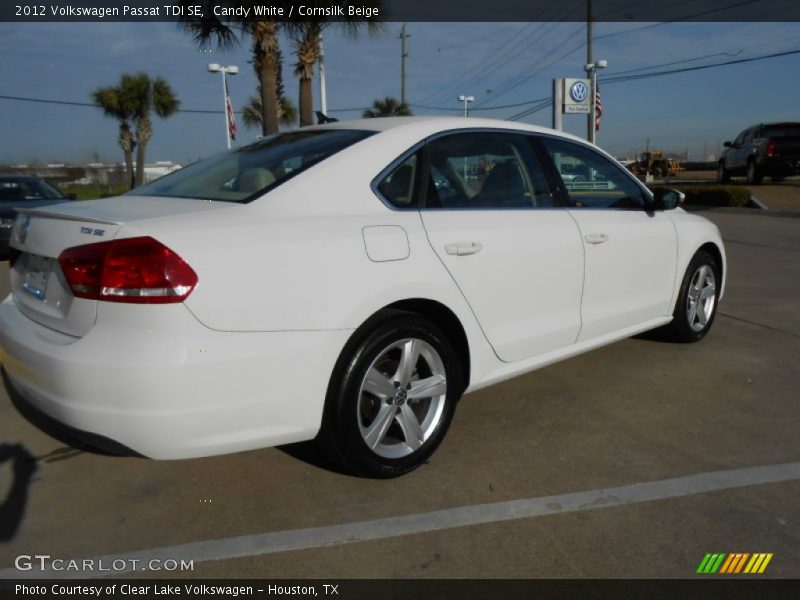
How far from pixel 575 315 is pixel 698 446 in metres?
0.92

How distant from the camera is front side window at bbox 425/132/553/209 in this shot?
3.34m

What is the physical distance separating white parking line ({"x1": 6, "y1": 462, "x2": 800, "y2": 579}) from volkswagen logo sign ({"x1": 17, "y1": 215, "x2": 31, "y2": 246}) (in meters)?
1.36

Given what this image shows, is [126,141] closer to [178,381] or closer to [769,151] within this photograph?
[769,151]

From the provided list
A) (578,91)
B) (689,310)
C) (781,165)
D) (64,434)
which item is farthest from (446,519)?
(781,165)

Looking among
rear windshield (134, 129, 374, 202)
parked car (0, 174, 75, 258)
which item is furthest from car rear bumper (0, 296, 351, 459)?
→ parked car (0, 174, 75, 258)

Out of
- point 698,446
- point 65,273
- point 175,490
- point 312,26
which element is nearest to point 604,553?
point 698,446

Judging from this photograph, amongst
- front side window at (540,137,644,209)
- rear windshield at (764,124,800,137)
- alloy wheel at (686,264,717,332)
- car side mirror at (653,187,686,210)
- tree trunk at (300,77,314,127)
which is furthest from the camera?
rear windshield at (764,124,800,137)

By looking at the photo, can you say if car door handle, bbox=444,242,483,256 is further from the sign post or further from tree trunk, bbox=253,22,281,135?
the sign post

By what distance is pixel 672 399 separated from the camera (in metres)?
4.11

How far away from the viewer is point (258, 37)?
1427 cm

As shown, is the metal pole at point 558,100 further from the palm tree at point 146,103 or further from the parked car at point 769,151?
the palm tree at point 146,103

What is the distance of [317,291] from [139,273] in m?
0.64

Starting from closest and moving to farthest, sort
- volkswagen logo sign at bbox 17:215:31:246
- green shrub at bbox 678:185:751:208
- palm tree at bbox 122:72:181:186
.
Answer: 1. volkswagen logo sign at bbox 17:215:31:246
2. green shrub at bbox 678:185:751:208
3. palm tree at bbox 122:72:181:186
